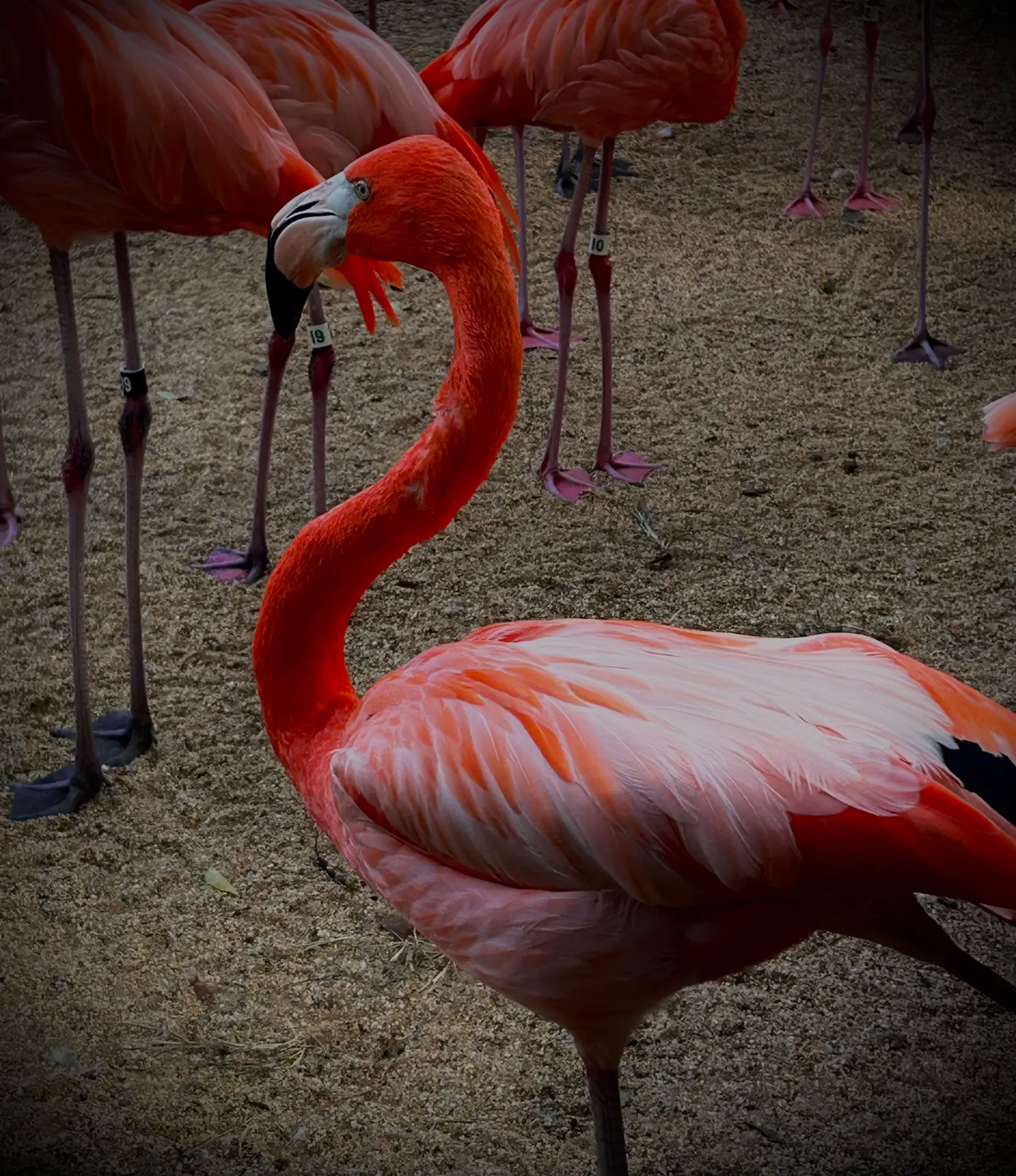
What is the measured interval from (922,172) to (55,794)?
2.78 metres

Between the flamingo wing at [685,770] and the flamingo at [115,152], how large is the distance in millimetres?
811

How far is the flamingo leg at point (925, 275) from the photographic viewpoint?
2959 millimetres

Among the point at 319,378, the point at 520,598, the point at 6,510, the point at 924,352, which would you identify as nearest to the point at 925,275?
the point at 924,352

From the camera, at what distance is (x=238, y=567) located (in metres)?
2.37

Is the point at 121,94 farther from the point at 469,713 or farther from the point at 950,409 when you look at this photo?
the point at 950,409

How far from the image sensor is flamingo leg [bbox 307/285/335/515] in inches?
88.3

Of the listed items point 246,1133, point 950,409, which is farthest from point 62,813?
point 950,409

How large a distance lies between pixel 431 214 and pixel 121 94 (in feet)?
2.16

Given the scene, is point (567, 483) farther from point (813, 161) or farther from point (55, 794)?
point (813, 161)

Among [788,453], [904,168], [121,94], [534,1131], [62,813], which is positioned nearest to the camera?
[534,1131]

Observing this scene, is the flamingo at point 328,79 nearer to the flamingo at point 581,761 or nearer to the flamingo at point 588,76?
the flamingo at point 588,76

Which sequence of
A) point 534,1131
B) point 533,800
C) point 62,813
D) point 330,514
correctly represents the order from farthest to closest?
1. point 62,813
2. point 534,1131
3. point 330,514
4. point 533,800

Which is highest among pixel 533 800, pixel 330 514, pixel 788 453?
pixel 330 514

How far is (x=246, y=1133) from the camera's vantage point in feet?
4.73
